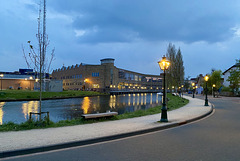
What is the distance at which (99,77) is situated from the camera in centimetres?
9075

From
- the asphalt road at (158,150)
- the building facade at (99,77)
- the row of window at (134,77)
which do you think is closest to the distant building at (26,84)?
the building facade at (99,77)

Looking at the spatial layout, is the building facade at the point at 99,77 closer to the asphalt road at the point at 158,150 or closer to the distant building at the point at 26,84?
the distant building at the point at 26,84

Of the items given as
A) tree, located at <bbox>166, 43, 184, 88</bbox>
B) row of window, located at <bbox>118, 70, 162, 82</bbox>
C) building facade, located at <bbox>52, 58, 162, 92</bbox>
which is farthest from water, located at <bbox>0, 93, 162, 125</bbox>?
row of window, located at <bbox>118, 70, 162, 82</bbox>

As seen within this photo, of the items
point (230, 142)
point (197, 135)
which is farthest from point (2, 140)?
point (230, 142)

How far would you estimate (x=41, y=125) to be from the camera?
9250 mm


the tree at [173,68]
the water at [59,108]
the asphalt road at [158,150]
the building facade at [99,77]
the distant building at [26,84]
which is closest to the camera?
the asphalt road at [158,150]

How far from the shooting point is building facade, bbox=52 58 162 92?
90.3 m

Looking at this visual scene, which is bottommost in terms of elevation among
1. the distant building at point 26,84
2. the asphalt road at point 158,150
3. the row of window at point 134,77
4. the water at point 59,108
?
the water at point 59,108

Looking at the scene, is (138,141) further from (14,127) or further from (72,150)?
(14,127)

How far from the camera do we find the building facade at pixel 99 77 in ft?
296

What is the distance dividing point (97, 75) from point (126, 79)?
24.0 metres

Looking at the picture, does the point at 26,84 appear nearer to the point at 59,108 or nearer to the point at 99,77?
the point at 99,77

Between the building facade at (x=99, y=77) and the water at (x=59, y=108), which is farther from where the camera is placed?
the building facade at (x=99, y=77)

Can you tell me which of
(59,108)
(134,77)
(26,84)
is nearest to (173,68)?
(59,108)
